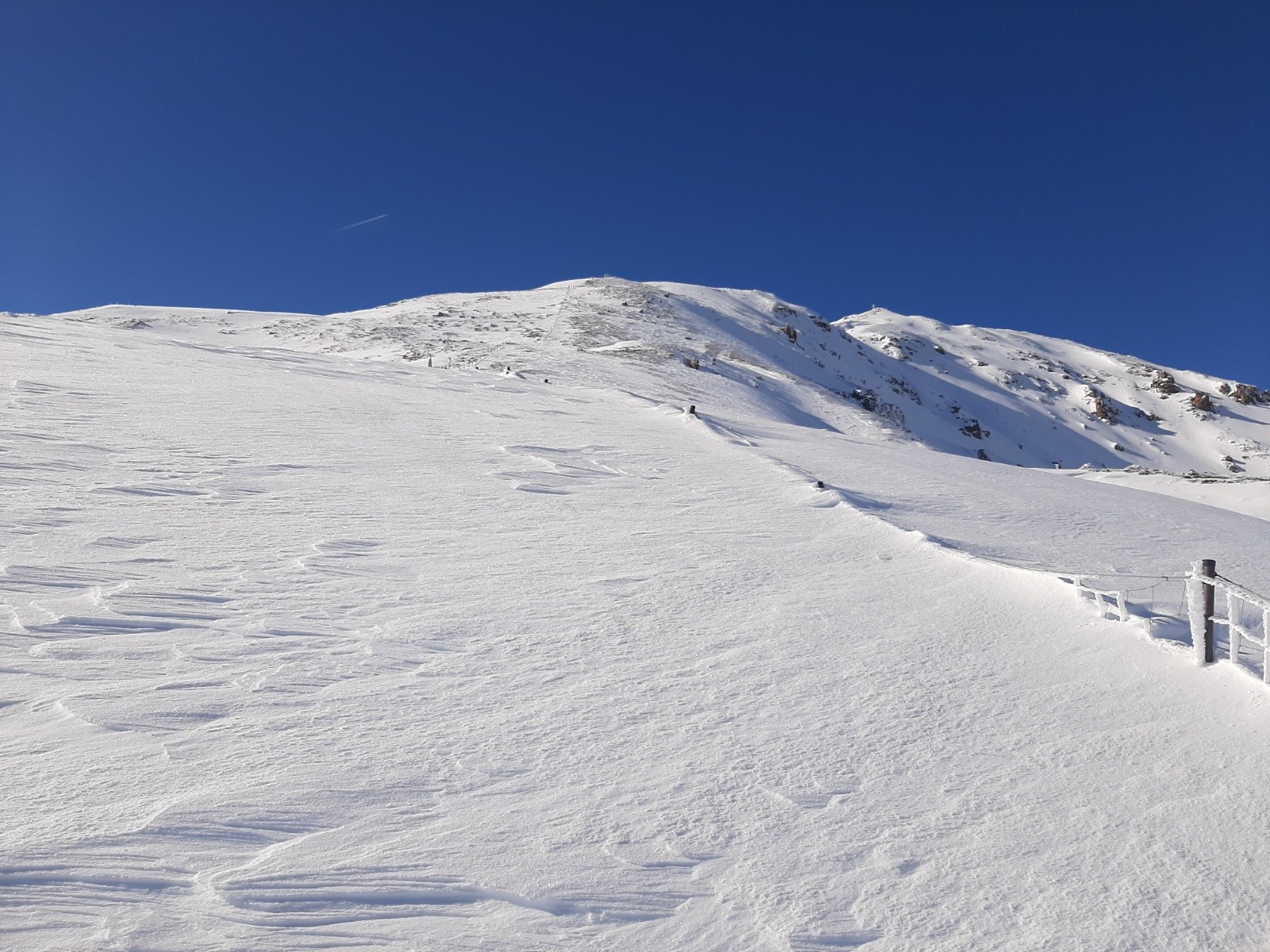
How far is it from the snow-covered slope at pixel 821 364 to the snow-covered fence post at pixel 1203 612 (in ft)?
73.4

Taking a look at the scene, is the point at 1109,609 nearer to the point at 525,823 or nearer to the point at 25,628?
the point at 525,823

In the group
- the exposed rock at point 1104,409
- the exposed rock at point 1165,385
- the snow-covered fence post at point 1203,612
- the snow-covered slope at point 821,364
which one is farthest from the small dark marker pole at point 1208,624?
the exposed rock at point 1165,385

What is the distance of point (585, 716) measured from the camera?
452 centimetres

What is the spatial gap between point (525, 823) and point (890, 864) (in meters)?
1.58

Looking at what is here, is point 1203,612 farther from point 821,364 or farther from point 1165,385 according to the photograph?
point 1165,385

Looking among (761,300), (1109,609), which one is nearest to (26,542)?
(1109,609)

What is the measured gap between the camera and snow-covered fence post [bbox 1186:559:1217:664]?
5008mm

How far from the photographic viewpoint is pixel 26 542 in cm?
671

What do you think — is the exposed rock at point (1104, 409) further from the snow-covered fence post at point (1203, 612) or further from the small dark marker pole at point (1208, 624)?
the small dark marker pole at point (1208, 624)

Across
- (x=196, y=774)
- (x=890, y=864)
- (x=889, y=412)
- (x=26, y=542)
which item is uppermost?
(x=889, y=412)

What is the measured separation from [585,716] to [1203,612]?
13.2ft

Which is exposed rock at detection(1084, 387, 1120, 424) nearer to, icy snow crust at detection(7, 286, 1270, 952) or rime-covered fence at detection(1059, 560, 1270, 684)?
icy snow crust at detection(7, 286, 1270, 952)

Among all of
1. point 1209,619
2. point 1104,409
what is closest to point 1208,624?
point 1209,619

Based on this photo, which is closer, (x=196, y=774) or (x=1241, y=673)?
(x=196, y=774)
